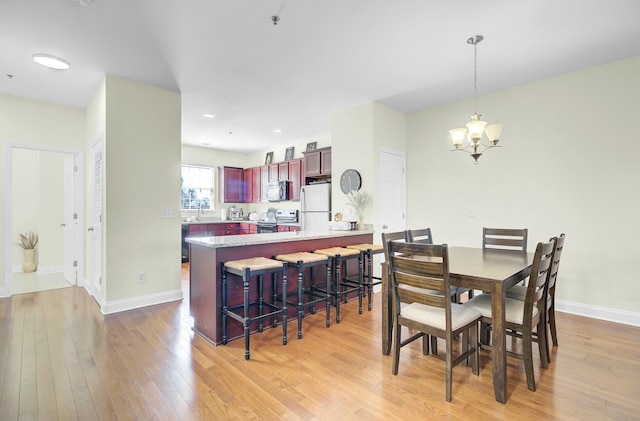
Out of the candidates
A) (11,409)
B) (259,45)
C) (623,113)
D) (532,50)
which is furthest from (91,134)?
(623,113)

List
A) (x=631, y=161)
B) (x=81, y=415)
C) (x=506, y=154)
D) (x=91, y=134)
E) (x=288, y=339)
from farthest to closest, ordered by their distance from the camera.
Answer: (x=91, y=134) → (x=506, y=154) → (x=631, y=161) → (x=288, y=339) → (x=81, y=415)

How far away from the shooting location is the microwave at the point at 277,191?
662 cm

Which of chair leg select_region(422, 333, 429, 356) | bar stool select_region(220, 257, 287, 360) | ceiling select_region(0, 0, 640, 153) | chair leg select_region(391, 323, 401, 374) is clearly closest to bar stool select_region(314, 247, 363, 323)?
bar stool select_region(220, 257, 287, 360)

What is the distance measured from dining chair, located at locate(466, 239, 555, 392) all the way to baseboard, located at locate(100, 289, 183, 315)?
11.3 ft

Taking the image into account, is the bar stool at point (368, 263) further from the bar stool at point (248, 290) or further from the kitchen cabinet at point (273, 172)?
the kitchen cabinet at point (273, 172)

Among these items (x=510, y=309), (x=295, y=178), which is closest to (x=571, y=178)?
(x=510, y=309)

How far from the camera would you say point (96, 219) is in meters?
3.97

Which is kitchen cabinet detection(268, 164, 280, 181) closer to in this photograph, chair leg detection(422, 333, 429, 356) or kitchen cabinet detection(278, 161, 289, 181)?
kitchen cabinet detection(278, 161, 289, 181)

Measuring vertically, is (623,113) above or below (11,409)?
above

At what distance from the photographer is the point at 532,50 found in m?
2.98

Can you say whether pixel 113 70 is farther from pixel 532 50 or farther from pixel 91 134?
pixel 532 50

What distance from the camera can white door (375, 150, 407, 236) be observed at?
4531mm

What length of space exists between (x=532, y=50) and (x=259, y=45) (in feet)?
8.56

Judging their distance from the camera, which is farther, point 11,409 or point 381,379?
point 381,379
